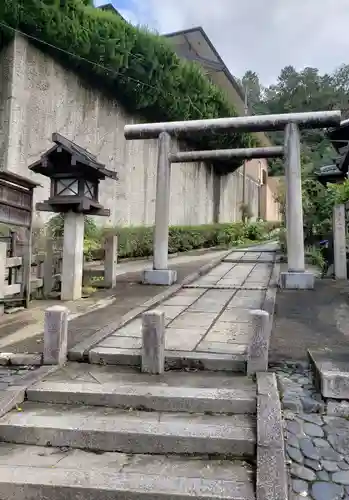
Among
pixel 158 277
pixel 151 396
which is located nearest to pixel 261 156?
pixel 158 277

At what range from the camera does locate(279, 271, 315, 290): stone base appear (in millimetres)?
8399

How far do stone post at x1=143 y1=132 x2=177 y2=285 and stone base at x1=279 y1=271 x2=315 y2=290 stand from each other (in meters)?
2.78

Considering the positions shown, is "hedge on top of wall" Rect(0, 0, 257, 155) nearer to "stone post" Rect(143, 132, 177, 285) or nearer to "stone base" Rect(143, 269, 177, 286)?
"stone post" Rect(143, 132, 177, 285)

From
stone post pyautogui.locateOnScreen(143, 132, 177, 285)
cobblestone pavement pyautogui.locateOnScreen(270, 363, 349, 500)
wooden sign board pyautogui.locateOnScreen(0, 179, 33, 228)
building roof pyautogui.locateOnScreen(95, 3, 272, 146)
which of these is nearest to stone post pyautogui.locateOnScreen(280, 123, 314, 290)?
stone post pyautogui.locateOnScreen(143, 132, 177, 285)

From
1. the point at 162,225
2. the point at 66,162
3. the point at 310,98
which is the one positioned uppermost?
the point at 310,98

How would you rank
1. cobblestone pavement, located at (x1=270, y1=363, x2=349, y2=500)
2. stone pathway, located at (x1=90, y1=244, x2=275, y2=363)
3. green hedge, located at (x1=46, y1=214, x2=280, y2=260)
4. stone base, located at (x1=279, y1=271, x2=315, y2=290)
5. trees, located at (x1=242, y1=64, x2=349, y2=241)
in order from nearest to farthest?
cobblestone pavement, located at (x1=270, y1=363, x2=349, y2=500) < stone pathway, located at (x1=90, y1=244, x2=275, y2=363) < stone base, located at (x1=279, y1=271, x2=315, y2=290) < green hedge, located at (x1=46, y1=214, x2=280, y2=260) < trees, located at (x1=242, y1=64, x2=349, y2=241)

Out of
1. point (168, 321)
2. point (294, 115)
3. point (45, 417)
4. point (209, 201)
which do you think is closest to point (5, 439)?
point (45, 417)

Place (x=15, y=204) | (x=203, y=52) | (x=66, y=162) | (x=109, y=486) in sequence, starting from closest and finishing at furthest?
(x=109, y=486)
(x=15, y=204)
(x=66, y=162)
(x=203, y=52)

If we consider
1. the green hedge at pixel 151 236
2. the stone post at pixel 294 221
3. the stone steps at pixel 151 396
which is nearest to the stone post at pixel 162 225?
the green hedge at pixel 151 236

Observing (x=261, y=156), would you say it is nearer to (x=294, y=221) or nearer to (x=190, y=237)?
(x=294, y=221)

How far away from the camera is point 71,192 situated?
744cm

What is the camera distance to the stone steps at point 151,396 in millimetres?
3229

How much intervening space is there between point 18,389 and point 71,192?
15.6 feet

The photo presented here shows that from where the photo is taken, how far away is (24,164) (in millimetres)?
11219
